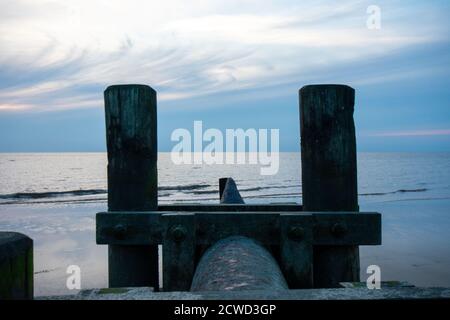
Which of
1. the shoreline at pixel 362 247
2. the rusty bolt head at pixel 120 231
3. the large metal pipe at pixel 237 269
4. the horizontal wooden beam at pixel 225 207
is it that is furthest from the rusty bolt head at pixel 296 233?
the shoreline at pixel 362 247

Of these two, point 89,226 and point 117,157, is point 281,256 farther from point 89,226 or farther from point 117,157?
point 89,226

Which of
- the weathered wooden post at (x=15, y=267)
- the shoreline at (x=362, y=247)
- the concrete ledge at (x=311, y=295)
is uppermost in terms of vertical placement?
the weathered wooden post at (x=15, y=267)

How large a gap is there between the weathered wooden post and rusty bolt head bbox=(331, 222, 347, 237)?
7.92 feet

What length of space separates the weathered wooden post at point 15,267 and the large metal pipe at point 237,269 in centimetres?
98

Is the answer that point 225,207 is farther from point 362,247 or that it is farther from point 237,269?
point 362,247

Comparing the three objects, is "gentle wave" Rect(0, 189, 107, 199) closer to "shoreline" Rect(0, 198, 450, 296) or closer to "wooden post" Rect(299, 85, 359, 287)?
"shoreline" Rect(0, 198, 450, 296)

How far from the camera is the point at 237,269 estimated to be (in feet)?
7.51

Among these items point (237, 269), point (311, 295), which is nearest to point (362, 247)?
point (237, 269)

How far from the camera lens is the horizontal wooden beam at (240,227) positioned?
321 cm

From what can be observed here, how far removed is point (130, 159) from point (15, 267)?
7.80 ft

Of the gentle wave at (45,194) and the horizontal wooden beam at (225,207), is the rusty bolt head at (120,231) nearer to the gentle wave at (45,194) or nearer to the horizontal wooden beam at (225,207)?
the horizontal wooden beam at (225,207)

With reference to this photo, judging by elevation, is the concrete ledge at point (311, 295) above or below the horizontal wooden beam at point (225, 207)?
below

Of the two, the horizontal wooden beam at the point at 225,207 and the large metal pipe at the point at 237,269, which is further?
the horizontal wooden beam at the point at 225,207
